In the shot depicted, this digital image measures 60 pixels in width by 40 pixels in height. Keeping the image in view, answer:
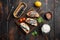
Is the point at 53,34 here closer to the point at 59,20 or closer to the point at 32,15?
the point at 59,20

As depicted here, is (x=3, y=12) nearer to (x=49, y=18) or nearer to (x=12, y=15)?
(x=12, y=15)

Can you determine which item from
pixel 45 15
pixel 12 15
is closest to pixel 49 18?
pixel 45 15

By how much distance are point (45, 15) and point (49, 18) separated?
0.05m

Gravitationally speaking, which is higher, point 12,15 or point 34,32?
point 12,15

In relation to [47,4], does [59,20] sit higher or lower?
lower

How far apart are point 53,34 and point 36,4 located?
31 centimetres

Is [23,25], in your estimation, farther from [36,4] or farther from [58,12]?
[58,12]

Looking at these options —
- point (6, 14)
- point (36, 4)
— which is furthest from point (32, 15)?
point (6, 14)

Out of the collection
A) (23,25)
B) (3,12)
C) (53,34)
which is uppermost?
(3,12)

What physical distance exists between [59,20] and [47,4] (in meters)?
0.18

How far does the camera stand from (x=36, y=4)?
5.83ft

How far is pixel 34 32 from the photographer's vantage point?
70.2 inches

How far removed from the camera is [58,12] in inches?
72.2

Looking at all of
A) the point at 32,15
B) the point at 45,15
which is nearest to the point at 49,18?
the point at 45,15
